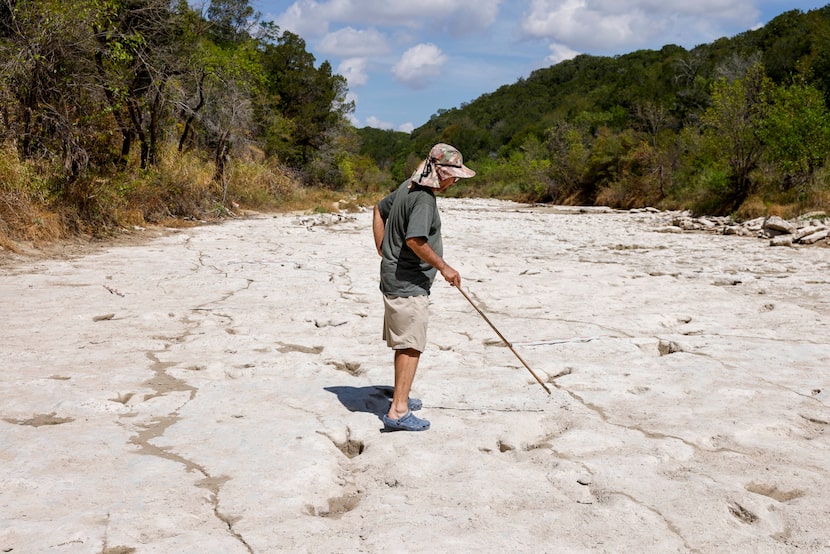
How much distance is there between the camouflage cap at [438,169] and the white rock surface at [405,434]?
1347 mm

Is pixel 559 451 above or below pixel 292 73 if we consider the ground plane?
below

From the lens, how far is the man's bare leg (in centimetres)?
352

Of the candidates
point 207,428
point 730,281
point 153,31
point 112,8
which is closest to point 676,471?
point 207,428

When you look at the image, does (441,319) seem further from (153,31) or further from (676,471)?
(153,31)

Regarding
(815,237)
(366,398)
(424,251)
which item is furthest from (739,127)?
(424,251)

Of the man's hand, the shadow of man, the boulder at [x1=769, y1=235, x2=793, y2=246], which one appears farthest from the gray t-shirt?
the boulder at [x1=769, y1=235, x2=793, y2=246]

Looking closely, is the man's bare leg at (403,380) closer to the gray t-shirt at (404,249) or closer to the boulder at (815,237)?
the gray t-shirt at (404,249)

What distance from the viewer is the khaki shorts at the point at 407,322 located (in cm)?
352

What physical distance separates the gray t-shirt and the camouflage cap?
61 mm

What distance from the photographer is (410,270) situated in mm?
3578

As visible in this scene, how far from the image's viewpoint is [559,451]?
10.7 feet

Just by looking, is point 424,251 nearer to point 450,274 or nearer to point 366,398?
point 450,274

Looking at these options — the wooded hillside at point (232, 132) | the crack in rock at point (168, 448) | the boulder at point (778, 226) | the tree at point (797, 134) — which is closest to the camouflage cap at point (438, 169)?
the crack in rock at point (168, 448)

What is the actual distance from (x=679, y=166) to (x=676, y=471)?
27.8 metres
